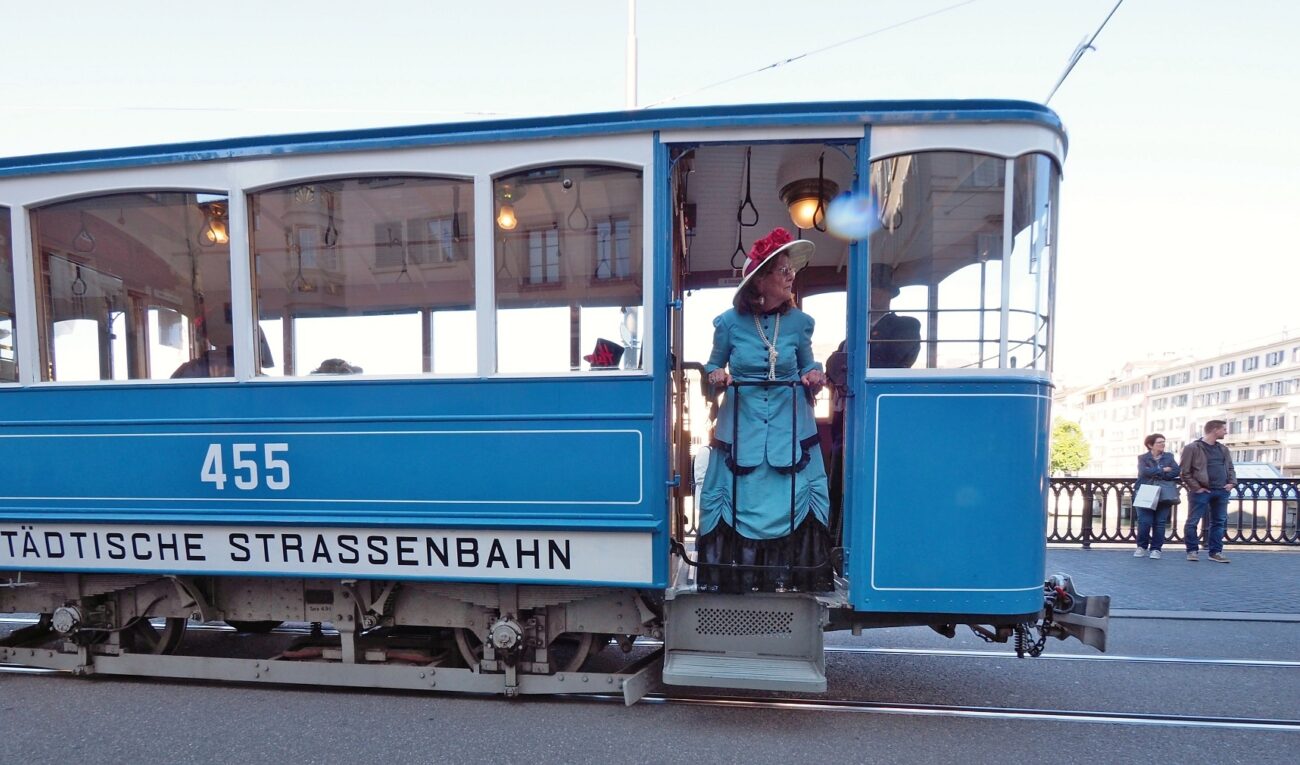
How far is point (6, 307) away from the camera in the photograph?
3.54 m

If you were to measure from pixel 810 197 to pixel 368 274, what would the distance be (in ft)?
9.16

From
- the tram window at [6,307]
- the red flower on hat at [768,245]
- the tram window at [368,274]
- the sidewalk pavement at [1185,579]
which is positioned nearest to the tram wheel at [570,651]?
the tram window at [368,274]

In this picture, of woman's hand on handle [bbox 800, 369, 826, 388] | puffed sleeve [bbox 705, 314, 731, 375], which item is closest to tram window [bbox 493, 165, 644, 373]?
puffed sleeve [bbox 705, 314, 731, 375]

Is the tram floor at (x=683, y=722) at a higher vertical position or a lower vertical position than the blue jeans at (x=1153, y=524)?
higher

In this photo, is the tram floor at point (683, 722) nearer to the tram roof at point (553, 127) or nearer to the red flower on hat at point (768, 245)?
the red flower on hat at point (768, 245)

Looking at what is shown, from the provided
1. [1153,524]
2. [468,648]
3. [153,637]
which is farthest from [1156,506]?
[153,637]

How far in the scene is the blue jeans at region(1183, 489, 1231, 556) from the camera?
712cm

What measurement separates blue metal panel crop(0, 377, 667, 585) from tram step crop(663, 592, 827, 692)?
322 mm

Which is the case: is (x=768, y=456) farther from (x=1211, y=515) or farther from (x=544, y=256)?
(x=1211, y=515)

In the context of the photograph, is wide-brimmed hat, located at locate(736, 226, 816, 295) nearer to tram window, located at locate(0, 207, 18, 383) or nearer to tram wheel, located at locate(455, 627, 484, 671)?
tram wheel, located at locate(455, 627, 484, 671)

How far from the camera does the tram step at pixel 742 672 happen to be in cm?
287

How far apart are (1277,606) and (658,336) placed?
630cm

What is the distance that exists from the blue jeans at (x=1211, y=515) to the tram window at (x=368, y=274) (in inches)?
336

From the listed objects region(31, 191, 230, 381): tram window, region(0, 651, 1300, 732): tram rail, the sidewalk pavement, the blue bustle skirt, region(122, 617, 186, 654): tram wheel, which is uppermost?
region(31, 191, 230, 381): tram window
